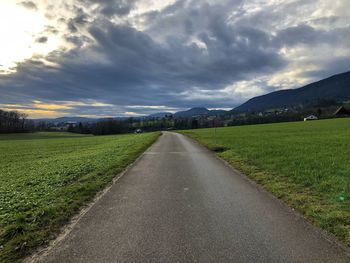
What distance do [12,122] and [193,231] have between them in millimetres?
133341

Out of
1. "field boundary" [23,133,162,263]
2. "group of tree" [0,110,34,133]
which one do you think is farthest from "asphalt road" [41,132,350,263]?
"group of tree" [0,110,34,133]

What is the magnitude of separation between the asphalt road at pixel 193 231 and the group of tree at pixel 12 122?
383 feet

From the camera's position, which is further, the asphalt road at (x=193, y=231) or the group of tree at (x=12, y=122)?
the group of tree at (x=12, y=122)

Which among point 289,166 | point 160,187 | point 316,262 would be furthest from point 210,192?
point 289,166

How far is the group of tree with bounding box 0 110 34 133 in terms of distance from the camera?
10544 cm

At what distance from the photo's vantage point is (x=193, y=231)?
4598 mm

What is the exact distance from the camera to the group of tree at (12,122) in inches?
4151

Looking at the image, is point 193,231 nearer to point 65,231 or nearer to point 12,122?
point 65,231

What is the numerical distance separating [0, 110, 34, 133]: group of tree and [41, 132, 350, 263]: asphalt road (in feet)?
383

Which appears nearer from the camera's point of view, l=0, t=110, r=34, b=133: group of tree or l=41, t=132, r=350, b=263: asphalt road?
l=41, t=132, r=350, b=263: asphalt road

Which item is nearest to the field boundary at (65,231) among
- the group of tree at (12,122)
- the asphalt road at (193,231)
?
the asphalt road at (193,231)

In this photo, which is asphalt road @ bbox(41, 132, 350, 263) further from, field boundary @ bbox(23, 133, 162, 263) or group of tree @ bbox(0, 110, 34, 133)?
group of tree @ bbox(0, 110, 34, 133)

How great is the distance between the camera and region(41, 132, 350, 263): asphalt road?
377cm

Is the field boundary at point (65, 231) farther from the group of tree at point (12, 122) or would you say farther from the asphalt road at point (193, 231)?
the group of tree at point (12, 122)
